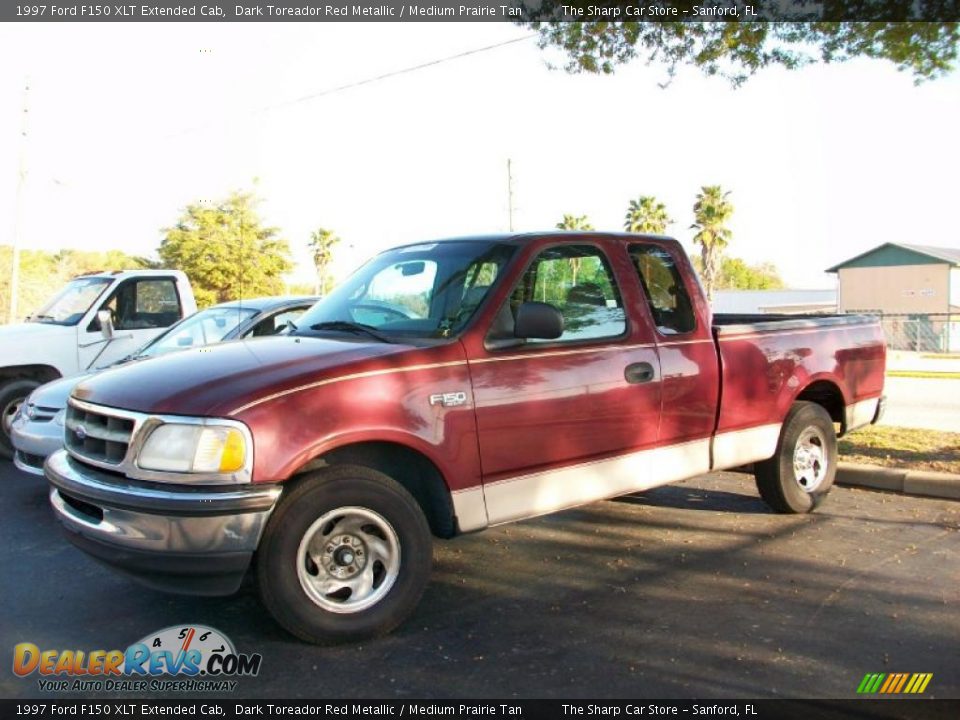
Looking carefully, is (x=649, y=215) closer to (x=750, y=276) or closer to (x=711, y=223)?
(x=711, y=223)

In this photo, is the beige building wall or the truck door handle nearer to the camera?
the truck door handle

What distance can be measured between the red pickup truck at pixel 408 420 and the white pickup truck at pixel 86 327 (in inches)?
201

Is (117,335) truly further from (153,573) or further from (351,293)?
Answer: (153,573)

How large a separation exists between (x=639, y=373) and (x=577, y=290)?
2.05ft

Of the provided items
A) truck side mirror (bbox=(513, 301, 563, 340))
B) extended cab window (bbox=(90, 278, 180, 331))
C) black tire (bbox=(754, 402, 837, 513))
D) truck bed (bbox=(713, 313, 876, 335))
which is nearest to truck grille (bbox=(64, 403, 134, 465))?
truck side mirror (bbox=(513, 301, 563, 340))

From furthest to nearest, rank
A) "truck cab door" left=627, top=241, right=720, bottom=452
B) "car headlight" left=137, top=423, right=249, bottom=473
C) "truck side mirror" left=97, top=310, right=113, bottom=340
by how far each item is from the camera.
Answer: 1. "truck side mirror" left=97, top=310, right=113, bottom=340
2. "truck cab door" left=627, top=241, right=720, bottom=452
3. "car headlight" left=137, top=423, right=249, bottom=473

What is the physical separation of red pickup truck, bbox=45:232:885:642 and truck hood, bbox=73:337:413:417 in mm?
13

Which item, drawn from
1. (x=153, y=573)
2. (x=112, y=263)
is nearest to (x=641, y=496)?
(x=153, y=573)

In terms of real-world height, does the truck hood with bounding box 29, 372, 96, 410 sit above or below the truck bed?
below

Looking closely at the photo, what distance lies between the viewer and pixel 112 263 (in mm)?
47188

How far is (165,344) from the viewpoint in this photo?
7.70 m

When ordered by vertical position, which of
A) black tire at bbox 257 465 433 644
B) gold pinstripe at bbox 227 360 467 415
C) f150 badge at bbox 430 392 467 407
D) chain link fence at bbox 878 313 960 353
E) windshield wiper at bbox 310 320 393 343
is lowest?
chain link fence at bbox 878 313 960 353

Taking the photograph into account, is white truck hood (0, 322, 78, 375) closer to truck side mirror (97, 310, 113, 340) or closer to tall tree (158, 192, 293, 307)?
truck side mirror (97, 310, 113, 340)

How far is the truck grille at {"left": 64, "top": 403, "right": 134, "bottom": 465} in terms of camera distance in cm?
361
